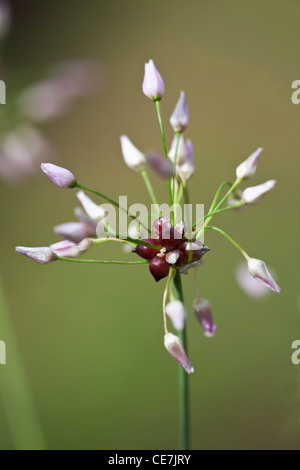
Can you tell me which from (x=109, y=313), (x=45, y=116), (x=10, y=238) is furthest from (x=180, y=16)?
(x=45, y=116)

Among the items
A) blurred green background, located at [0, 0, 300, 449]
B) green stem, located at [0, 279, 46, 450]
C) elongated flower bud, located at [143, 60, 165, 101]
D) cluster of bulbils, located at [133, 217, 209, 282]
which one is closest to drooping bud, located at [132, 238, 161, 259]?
cluster of bulbils, located at [133, 217, 209, 282]

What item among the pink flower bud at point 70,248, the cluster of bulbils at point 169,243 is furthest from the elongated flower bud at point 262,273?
the pink flower bud at point 70,248

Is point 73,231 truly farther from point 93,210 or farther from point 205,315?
point 205,315

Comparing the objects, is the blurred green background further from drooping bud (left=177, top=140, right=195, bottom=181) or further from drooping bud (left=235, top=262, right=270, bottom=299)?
drooping bud (left=177, top=140, right=195, bottom=181)

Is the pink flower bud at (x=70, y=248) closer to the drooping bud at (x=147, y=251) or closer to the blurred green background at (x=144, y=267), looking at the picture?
the drooping bud at (x=147, y=251)

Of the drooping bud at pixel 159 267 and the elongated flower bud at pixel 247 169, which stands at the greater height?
the elongated flower bud at pixel 247 169

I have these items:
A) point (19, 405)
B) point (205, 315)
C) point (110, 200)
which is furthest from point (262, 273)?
point (19, 405)

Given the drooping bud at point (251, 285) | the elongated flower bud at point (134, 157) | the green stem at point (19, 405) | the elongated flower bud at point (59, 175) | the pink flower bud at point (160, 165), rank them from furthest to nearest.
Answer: the green stem at point (19, 405) → the drooping bud at point (251, 285) → the elongated flower bud at point (134, 157) → the elongated flower bud at point (59, 175) → the pink flower bud at point (160, 165)
